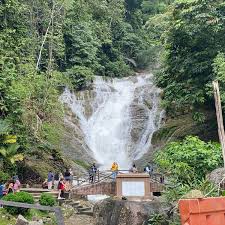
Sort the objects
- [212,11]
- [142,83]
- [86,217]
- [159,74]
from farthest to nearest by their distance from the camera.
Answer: [142,83]
[159,74]
[212,11]
[86,217]

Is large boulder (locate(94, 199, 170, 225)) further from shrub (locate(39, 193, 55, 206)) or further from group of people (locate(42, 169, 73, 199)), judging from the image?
group of people (locate(42, 169, 73, 199))

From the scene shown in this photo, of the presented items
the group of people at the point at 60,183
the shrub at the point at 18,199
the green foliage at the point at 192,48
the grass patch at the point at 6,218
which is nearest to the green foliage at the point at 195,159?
the shrub at the point at 18,199

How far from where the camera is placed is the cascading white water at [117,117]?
1151 inches

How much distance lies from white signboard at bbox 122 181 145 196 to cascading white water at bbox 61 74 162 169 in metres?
7.98

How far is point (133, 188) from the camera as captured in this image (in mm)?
19656

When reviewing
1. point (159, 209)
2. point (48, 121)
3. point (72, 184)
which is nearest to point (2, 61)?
point (48, 121)

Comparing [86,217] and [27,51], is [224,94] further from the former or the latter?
[27,51]

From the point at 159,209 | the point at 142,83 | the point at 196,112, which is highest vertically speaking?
the point at 142,83

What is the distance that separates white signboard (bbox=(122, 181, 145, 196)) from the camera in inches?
767

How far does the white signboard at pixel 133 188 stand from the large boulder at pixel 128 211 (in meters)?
4.97

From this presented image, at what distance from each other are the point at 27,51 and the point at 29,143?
7.18 metres

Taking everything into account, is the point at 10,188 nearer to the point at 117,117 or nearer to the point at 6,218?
the point at 6,218

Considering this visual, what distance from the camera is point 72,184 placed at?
76.4ft

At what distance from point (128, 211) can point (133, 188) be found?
583 cm
